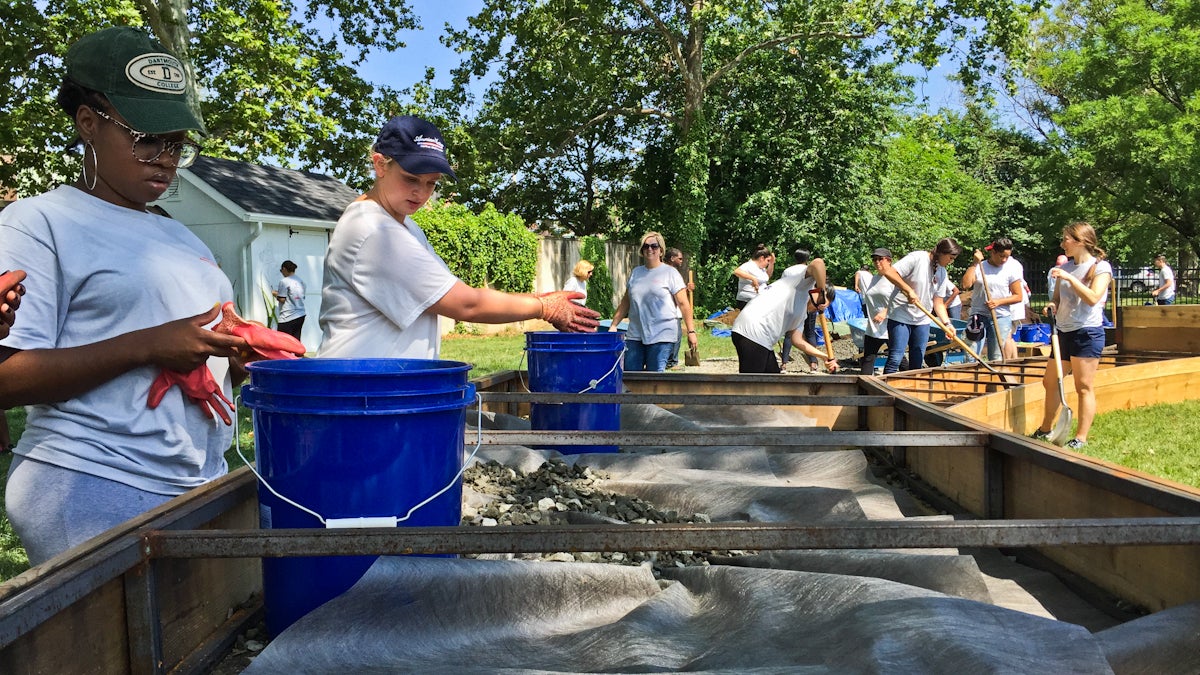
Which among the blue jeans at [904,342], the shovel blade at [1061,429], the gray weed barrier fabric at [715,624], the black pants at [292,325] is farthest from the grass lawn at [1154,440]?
the black pants at [292,325]

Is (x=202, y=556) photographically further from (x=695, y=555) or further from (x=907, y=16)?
(x=907, y=16)

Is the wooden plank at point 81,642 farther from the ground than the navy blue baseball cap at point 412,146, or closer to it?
closer to it

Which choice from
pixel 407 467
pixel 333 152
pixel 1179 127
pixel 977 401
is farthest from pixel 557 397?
pixel 1179 127

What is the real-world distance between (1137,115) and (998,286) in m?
21.9

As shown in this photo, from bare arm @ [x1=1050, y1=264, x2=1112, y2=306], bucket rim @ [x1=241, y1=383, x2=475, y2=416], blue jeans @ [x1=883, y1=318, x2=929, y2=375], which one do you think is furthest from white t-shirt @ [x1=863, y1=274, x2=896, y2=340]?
bucket rim @ [x1=241, y1=383, x2=475, y2=416]

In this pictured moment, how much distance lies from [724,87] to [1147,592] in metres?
24.8

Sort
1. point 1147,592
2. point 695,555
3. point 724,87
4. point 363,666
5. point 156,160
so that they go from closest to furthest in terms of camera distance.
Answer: point 363,666 → point 156,160 → point 1147,592 → point 695,555 → point 724,87

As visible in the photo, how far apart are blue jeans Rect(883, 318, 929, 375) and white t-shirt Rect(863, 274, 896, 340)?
1.00 ft

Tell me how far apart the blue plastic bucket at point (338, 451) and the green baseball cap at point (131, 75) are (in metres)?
0.63

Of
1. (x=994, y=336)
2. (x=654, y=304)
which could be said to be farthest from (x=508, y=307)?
(x=994, y=336)

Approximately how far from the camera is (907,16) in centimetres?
1986

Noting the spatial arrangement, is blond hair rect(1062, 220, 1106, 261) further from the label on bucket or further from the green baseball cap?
the green baseball cap

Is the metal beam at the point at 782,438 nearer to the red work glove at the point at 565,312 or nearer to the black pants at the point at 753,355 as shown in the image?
the red work glove at the point at 565,312

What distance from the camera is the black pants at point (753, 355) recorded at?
733 centimetres
